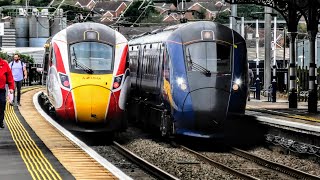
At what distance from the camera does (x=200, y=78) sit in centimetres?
2047

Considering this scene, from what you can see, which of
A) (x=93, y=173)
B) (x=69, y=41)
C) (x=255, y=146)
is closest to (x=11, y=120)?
(x=69, y=41)

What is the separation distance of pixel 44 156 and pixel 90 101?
5669mm

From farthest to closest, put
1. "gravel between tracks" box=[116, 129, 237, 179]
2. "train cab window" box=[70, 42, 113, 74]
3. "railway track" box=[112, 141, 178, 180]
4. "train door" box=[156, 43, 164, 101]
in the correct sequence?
"train door" box=[156, 43, 164, 101] < "train cab window" box=[70, 42, 113, 74] < "gravel between tracks" box=[116, 129, 237, 179] < "railway track" box=[112, 141, 178, 180]

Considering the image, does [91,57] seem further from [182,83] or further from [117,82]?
[182,83]

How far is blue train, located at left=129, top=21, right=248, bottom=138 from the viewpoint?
20.3 m

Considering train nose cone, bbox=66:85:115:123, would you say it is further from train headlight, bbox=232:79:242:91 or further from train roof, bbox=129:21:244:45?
train headlight, bbox=232:79:242:91

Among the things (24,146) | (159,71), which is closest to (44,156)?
(24,146)

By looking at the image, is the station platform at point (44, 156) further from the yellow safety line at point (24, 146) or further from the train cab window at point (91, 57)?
the train cab window at point (91, 57)

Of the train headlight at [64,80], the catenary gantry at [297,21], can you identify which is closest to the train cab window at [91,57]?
the train headlight at [64,80]

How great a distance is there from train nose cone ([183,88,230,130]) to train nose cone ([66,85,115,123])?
2.20 meters

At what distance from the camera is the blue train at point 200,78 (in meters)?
20.3

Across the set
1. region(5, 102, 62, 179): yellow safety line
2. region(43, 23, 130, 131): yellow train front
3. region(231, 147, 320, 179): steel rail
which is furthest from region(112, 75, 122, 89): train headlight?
region(231, 147, 320, 179): steel rail

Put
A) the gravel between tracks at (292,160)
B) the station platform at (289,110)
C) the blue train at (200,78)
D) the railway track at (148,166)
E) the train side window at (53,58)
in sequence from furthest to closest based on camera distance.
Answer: the station platform at (289,110) < the train side window at (53,58) < the blue train at (200,78) < the gravel between tracks at (292,160) < the railway track at (148,166)

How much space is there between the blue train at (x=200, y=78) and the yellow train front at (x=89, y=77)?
125cm
